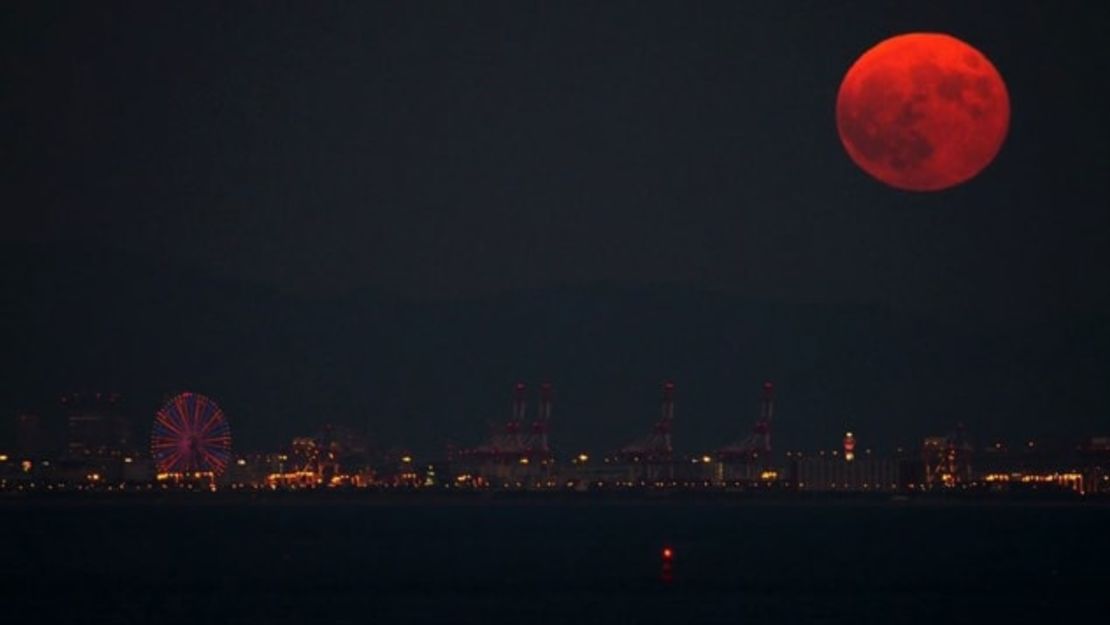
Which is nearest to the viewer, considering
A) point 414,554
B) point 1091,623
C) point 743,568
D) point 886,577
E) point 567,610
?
point 1091,623

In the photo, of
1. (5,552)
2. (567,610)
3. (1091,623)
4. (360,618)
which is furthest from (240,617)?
(5,552)

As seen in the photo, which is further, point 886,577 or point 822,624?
point 886,577

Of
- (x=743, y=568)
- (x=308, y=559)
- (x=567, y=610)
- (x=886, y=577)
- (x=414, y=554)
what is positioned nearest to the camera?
(x=567, y=610)

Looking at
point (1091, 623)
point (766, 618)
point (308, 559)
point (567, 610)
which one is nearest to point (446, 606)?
point (567, 610)

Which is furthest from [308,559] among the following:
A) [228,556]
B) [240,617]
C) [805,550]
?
[240,617]

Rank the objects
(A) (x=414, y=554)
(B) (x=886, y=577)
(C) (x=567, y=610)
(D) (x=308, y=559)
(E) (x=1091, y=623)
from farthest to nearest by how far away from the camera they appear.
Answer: (A) (x=414, y=554), (D) (x=308, y=559), (B) (x=886, y=577), (C) (x=567, y=610), (E) (x=1091, y=623)

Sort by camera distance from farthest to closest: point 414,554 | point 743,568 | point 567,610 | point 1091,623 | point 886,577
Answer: point 414,554, point 743,568, point 886,577, point 567,610, point 1091,623

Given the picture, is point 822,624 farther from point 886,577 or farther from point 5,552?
point 5,552

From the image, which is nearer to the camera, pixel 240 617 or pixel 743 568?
pixel 240 617

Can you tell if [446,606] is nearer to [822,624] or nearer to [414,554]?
[822,624]
